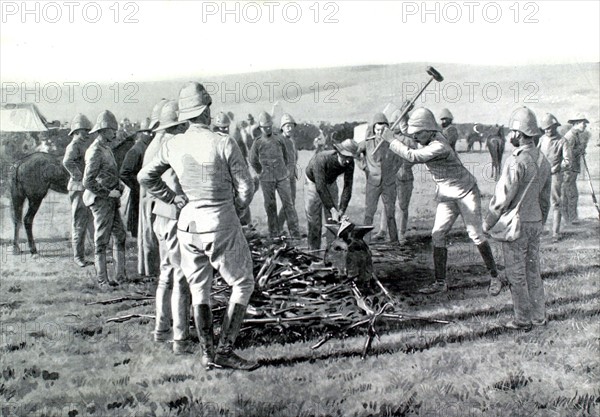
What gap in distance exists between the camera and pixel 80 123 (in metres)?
6.05

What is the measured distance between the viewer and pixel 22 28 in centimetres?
591

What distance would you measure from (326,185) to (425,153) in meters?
1.07

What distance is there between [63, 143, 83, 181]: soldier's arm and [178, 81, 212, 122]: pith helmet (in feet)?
4.83

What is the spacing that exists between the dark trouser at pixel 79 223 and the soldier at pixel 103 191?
5 centimetres

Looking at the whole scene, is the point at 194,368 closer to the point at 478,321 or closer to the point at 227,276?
the point at 227,276

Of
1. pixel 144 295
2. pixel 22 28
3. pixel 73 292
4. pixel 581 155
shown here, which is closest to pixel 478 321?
pixel 581 155

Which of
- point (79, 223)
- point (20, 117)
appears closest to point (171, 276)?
point (79, 223)

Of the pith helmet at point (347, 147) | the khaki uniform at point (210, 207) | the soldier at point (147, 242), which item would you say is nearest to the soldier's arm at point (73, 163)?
the soldier at point (147, 242)

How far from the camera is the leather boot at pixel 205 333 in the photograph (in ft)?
17.2

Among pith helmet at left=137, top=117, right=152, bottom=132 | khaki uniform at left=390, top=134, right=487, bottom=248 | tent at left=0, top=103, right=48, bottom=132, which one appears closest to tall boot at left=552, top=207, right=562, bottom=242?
khaki uniform at left=390, top=134, right=487, bottom=248

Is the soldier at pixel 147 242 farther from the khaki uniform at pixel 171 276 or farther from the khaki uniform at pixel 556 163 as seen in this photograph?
the khaki uniform at pixel 556 163

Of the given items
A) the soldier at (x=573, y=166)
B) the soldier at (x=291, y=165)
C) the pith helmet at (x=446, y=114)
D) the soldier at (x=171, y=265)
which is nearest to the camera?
the soldier at (x=171, y=265)

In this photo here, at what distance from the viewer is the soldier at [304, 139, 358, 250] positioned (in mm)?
6473

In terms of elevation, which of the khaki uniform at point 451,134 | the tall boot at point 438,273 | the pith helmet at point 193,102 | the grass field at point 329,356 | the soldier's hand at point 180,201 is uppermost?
the pith helmet at point 193,102
